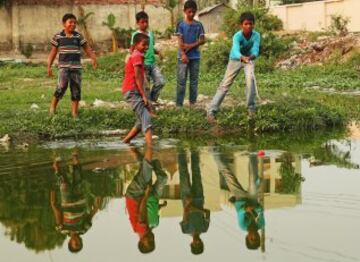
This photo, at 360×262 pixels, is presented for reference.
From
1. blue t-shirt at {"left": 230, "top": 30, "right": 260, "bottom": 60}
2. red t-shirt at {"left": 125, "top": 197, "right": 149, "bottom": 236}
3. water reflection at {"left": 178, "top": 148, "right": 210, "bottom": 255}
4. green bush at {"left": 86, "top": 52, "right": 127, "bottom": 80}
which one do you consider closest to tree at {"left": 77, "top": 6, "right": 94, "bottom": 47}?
green bush at {"left": 86, "top": 52, "right": 127, "bottom": 80}

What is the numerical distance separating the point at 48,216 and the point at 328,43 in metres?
21.2

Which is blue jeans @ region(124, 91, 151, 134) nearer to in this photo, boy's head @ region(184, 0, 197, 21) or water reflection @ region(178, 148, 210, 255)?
water reflection @ region(178, 148, 210, 255)

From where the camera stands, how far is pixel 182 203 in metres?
6.41

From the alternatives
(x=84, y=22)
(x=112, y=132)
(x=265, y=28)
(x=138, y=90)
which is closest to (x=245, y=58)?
(x=138, y=90)

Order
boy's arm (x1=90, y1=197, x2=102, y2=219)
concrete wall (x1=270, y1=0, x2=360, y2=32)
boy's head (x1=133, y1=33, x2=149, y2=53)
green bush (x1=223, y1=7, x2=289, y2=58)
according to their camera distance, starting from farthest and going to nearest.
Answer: concrete wall (x1=270, y1=0, x2=360, y2=32) < green bush (x1=223, y1=7, x2=289, y2=58) < boy's head (x1=133, y1=33, x2=149, y2=53) < boy's arm (x1=90, y1=197, x2=102, y2=219)

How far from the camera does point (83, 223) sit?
19.3 feet

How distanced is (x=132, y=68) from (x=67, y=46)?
6.50ft

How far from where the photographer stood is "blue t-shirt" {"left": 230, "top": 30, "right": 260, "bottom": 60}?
1074 cm

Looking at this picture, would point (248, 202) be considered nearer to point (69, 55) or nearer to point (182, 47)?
point (69, 55)

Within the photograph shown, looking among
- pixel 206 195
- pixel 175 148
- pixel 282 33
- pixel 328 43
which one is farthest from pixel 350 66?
pixel 206 195

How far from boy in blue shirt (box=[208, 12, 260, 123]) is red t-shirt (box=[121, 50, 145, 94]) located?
1.72 m

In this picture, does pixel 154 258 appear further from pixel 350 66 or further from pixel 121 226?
pixel 350 66

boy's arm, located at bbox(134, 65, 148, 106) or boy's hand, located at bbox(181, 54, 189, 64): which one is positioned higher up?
boy's hand, located at bbox(181, 54, 189, 64)

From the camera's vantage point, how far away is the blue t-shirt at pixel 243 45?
10.7 meters
